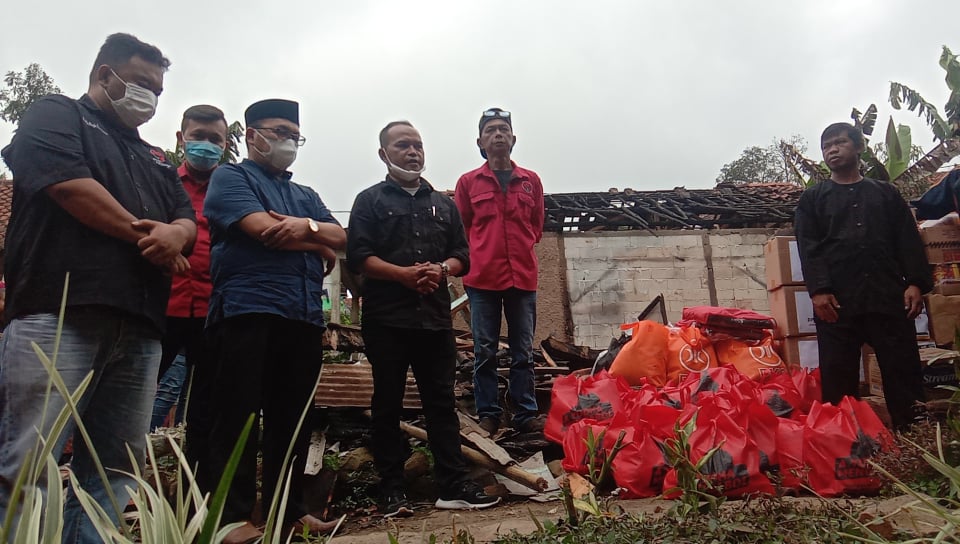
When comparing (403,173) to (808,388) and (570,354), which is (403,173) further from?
(570,354)

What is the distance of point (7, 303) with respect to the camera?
1.99m

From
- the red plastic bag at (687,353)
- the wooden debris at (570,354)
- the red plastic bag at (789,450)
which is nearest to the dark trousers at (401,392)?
the red plastic bag at (789,450)

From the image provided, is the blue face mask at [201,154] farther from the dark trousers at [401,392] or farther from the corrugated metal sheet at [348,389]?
the corrugated metal sheet at [348,389]

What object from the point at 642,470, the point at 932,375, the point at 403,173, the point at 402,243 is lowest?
the point at 642,470

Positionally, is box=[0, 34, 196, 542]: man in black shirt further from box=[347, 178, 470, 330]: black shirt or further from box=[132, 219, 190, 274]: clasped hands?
box=[347, 178, 470, 330]: black shirt

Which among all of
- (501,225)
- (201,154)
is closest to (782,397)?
(501,225)

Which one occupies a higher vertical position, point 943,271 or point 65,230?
point 65,230

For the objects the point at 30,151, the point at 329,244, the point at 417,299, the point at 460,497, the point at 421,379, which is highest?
the point at 30,151

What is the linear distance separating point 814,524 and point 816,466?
1390mm

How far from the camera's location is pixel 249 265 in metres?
2.78

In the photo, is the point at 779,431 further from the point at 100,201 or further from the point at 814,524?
the point at 100,201

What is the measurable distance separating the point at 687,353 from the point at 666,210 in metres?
8.04

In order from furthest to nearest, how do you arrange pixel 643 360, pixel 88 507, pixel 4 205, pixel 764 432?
1. pixel 4 205
2. pixel 643 360
3. pixel 764 432
4. pixel 88 507

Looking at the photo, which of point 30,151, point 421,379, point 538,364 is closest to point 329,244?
point 421,379
